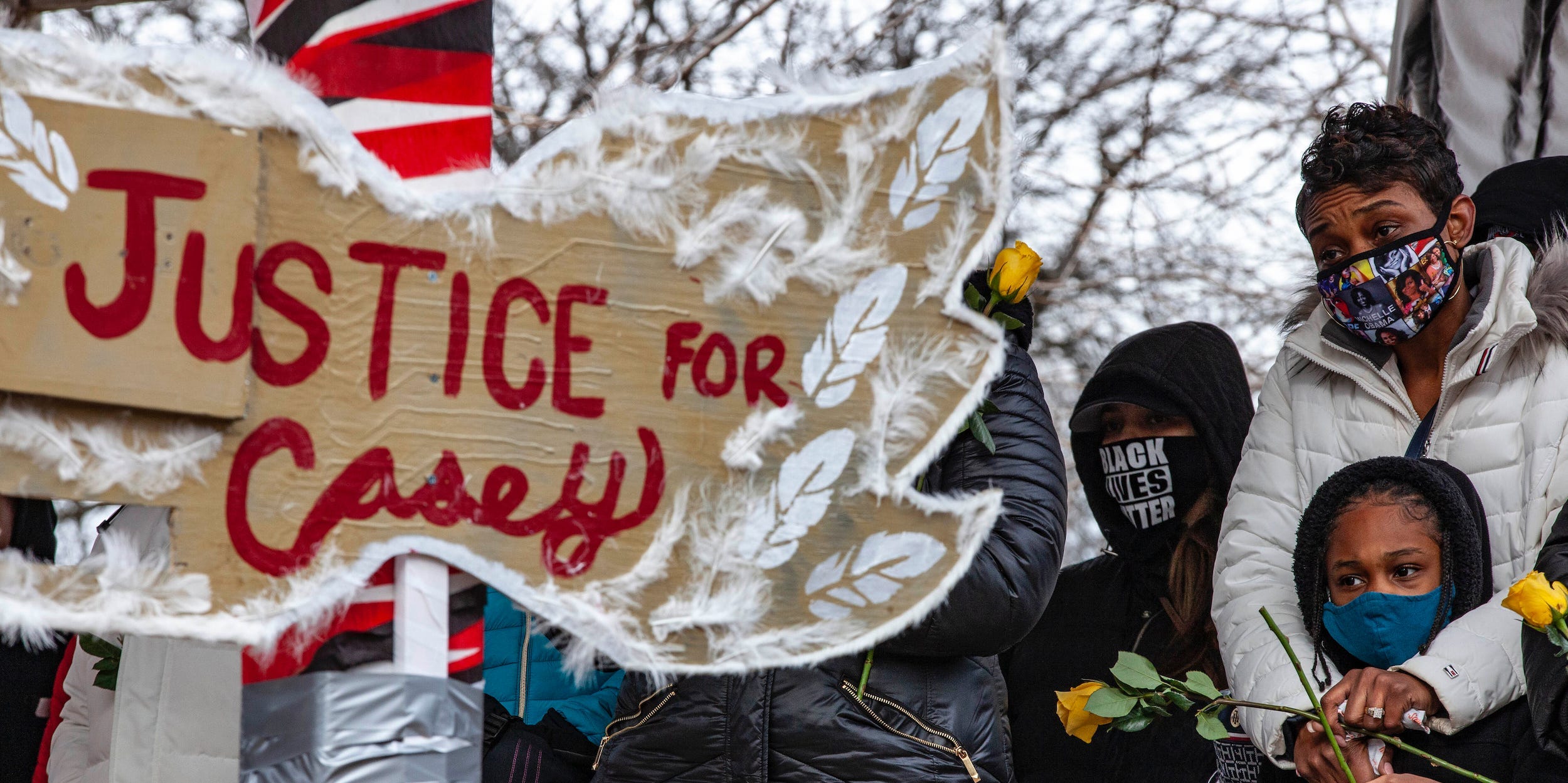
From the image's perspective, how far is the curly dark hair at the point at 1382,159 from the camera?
7.75 feet

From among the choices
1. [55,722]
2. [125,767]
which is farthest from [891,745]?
[55,722]

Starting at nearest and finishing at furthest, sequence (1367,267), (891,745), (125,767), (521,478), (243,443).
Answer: (243,443) → (521,478) → (125,767) → (891,745) → (1367,267)

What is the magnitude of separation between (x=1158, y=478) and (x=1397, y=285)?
33.2 inches

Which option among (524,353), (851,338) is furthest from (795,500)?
(524,353)

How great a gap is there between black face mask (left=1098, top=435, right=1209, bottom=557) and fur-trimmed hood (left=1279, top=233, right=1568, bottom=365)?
0.64 m

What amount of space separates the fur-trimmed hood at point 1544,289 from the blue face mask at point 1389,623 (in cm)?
45

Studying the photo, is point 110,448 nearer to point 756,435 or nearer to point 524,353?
point 524,353

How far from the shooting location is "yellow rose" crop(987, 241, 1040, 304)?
2174 mm

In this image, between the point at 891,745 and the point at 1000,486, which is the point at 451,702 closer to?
the point at 891,745

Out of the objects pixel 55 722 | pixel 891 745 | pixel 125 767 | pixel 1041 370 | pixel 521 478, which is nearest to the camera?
pixel 521 478

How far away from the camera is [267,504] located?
1357 millimetres

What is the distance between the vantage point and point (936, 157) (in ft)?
5.25

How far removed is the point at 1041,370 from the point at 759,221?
579cm

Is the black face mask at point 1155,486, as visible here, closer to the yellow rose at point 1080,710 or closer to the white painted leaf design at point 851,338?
the yellow rose at point 1080,710
